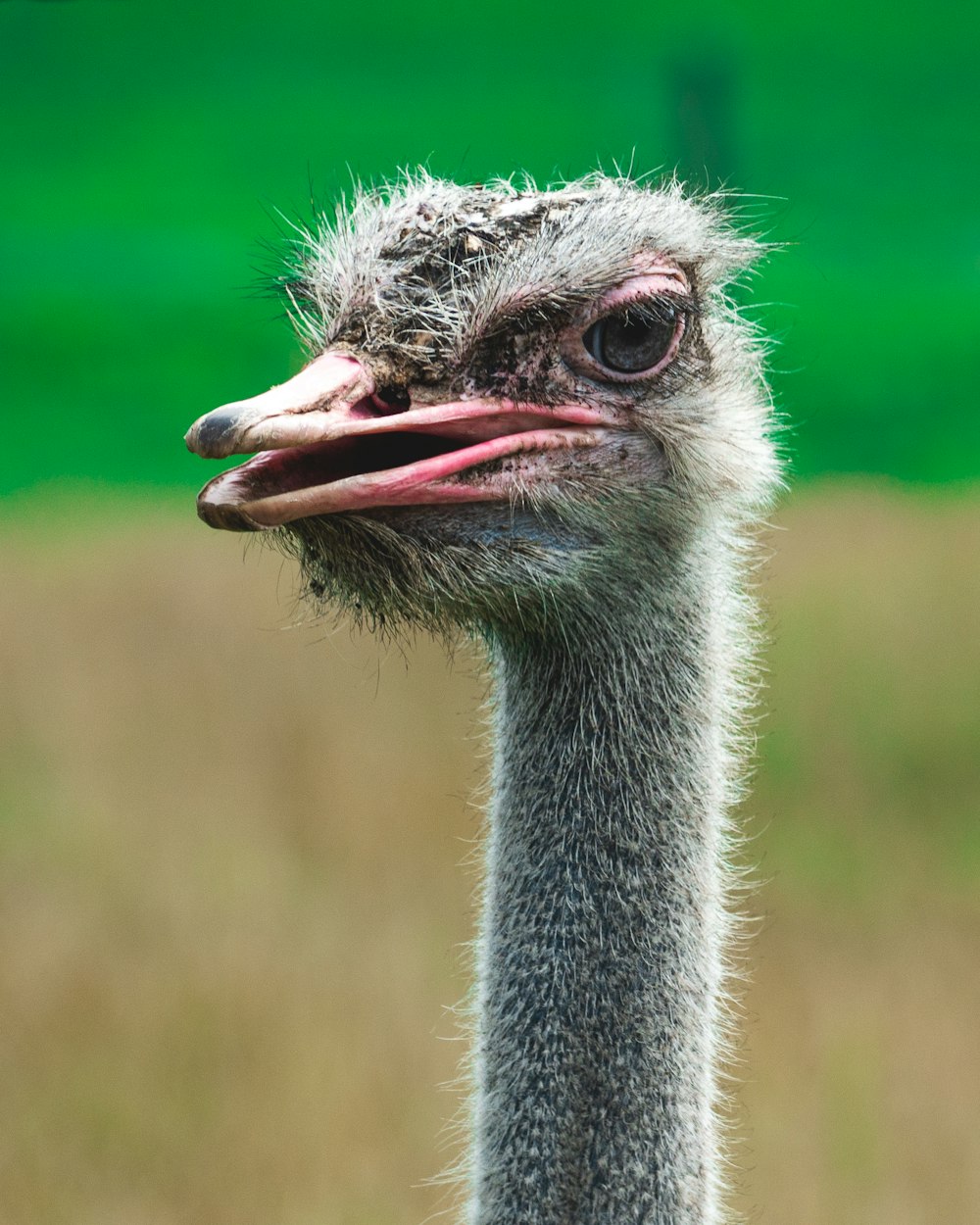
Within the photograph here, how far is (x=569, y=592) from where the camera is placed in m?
2.08

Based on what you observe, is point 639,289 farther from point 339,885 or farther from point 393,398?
point 339,885

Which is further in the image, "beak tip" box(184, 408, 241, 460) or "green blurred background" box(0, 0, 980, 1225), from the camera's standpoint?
"green blurred background" box(0, 0, 980, 1225)

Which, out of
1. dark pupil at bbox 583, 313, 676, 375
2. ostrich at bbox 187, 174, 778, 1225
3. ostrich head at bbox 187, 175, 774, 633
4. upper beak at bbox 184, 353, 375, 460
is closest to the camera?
upper beak at bbox 184, 353, 375, 460

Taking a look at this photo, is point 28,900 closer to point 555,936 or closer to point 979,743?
point 979,743

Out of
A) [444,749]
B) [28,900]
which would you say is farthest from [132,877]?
[444,749]

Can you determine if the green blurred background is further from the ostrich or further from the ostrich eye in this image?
the ostrich eye

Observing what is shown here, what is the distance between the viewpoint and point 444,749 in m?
6.64

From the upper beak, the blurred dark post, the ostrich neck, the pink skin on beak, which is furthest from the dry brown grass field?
the upper beak

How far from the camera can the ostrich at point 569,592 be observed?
1.95 meters

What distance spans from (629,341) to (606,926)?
69 cm

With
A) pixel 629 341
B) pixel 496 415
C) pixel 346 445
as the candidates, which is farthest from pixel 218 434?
pixel 629 341

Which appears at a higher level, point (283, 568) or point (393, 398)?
point (283, 568)

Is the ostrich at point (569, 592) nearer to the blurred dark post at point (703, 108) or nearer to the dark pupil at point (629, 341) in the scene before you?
the dark pupil at point (629, 341)

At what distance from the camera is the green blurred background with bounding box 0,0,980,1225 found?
510 centimetres
